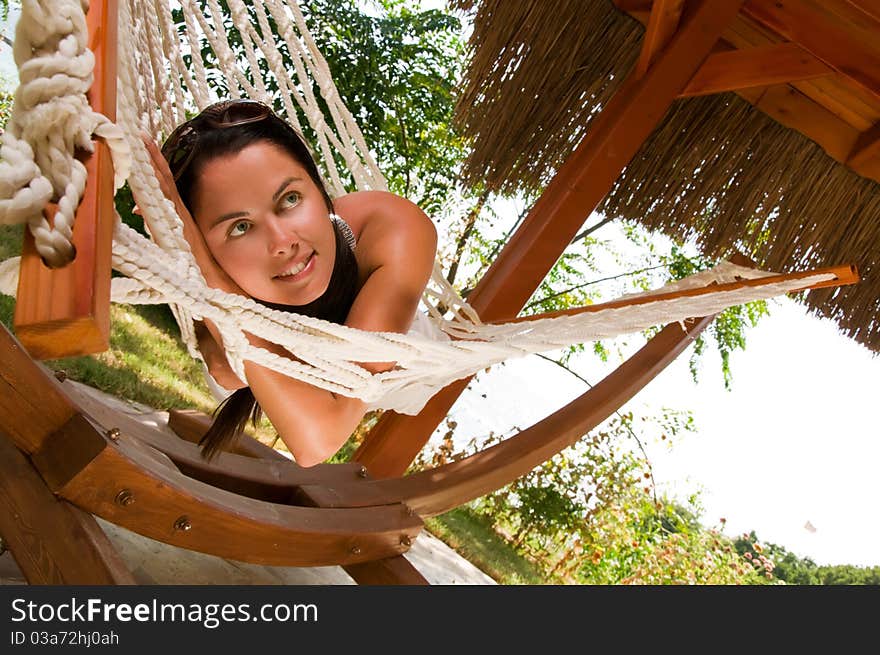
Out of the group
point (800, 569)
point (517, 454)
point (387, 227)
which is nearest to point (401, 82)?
point (517, 454)

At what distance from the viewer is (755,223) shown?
2.51 meters

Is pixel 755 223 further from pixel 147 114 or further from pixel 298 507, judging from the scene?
pixel 147 114

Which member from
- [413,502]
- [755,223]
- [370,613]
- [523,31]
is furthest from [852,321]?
[370,613]

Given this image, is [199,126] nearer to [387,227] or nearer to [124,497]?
[387,227]

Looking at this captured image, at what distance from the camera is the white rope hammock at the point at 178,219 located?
0.57 meters

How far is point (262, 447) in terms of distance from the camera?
2146 millimetres

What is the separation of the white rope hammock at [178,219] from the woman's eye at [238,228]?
0.14 meters

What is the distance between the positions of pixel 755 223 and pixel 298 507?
1.64 meters

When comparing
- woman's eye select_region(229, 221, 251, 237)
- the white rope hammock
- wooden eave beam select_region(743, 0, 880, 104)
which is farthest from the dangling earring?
wooden eave beam select_region(743, 0, 880, 104)

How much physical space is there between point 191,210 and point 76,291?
756 mm

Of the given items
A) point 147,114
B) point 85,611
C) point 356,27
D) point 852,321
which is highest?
point 356,27

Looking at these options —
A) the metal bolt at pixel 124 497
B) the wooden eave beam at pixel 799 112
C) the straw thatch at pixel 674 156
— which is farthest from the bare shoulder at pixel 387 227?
the wooden eave beam at pixel 799 112

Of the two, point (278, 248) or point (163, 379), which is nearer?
point (278, 248)

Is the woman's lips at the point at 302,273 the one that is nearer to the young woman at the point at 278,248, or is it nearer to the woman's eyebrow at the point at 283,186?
the young woman at the point at 278,248
